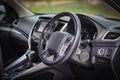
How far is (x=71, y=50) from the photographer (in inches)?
93.2

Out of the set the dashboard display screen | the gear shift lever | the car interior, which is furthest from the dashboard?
the gear shift lever

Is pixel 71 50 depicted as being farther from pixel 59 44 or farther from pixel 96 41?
pixel 96 41

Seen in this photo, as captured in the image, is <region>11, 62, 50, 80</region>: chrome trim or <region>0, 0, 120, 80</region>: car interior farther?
<region>11, 62, 50, 80</region>: chrome trim

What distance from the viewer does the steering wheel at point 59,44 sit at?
7.84ft

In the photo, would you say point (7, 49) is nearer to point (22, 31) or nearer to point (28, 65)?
point (22, 31)

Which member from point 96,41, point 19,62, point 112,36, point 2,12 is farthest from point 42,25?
point 112,36

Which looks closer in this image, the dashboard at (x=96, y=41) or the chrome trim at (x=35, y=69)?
the dashboard at (x=96, y=41)

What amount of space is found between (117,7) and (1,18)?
1973 millimetres

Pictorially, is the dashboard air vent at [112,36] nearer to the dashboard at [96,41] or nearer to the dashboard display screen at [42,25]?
the dashboard at [96,41]

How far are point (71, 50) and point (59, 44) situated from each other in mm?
155

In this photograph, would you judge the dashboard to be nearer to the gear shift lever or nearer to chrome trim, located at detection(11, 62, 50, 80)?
chrome trim, located at detection(11, 62, 50, 80)

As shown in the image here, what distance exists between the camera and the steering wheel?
2.39 meters

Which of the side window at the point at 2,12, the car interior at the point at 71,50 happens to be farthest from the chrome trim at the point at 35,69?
the side window at the point at 2,12

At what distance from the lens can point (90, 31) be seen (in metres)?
2.76
